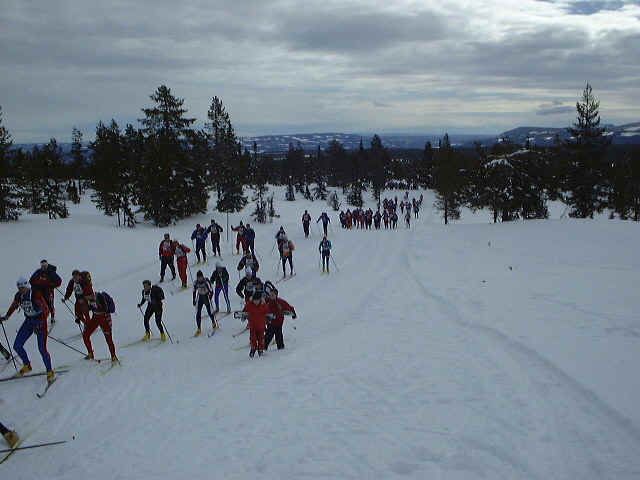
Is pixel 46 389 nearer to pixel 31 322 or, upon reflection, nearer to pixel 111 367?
pixel 111 367

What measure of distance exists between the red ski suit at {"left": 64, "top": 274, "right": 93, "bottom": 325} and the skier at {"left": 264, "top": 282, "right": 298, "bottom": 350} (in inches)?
160

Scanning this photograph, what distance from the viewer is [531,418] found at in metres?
6.05

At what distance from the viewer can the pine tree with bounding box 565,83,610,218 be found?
2878cm

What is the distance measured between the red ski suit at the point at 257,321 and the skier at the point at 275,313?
0.18 metres

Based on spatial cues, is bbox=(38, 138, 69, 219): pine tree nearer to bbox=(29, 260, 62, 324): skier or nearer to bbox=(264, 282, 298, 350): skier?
bbox=(29, 260, 62, 324): skier

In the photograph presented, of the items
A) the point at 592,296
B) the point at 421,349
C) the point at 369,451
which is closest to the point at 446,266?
the point at 592,296

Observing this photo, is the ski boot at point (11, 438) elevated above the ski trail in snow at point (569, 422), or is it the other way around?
the ski trail in snow at point (569, 422)

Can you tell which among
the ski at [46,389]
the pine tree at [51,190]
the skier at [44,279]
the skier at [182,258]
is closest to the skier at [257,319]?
the ski at [46,389]

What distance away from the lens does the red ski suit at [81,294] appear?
972 centimetres

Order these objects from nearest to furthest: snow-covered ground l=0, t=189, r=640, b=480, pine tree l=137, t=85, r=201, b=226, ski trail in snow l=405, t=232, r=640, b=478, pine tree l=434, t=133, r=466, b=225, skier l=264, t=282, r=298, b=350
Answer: ski trail in snow l=405, t=232, r=640, b=478, snow-covered ground l=0, t=189, r=640, b=480, skier l=264, t=282, r=298, b=350, pine tree l=137, t=85, r=201, b=226, pine tree l=434, t=133, r=466, b=225

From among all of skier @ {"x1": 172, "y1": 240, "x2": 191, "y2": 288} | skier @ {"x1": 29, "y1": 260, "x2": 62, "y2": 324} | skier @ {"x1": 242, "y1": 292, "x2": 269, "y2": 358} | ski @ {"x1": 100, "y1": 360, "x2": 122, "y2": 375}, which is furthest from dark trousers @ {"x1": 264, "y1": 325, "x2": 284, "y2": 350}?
skier @ {"x1": 172, "y1": 240, "x2": 191, "y2": 288}

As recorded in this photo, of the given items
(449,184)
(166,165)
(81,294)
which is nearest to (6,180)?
(166,165)

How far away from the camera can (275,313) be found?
364 inches

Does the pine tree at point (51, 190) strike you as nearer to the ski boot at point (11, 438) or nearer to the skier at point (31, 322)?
the skier at point (31, 322)
